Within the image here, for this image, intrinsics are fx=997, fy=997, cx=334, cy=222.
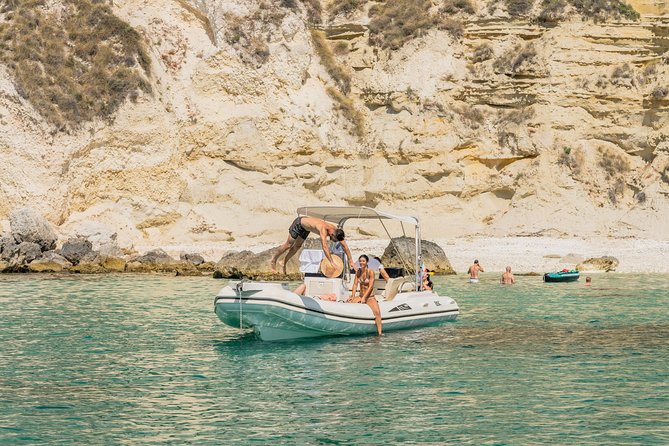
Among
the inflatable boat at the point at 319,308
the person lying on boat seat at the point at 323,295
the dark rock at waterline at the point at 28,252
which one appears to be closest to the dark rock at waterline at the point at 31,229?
the dark rock at waterline at the point at 28,252

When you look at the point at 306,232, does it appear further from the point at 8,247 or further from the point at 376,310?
the point at 8,247

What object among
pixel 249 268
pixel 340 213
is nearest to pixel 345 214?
pixel 340 213

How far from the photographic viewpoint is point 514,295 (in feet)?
91.0

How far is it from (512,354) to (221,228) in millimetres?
29234

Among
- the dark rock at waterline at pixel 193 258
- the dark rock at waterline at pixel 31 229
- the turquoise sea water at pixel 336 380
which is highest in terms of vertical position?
the dark rock at waterline at pixel 31 229

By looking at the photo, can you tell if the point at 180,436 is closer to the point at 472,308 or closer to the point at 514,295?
the point at 472,308

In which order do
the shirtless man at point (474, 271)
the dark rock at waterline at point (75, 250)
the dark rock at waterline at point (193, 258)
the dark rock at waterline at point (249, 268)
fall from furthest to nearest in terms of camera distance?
the dark rock at waterline at point (193, 258) → the dark rock at waterline at point (75, 250) → the dark rock at waterline at point (249, 268) → the shirtless man at point (474, 271)

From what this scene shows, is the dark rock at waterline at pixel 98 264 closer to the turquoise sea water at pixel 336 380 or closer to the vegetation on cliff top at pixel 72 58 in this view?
the vegetation on cliff top at pixel 72 58

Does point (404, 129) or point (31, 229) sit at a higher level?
point (404, 129)

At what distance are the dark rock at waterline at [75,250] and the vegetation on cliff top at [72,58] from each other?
8574 mm

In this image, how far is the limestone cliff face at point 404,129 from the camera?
45719mm

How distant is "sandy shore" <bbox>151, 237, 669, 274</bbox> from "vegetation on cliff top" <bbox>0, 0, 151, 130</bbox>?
8.04 m

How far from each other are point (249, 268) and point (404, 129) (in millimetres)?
17285

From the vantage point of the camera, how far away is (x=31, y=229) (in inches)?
1483
